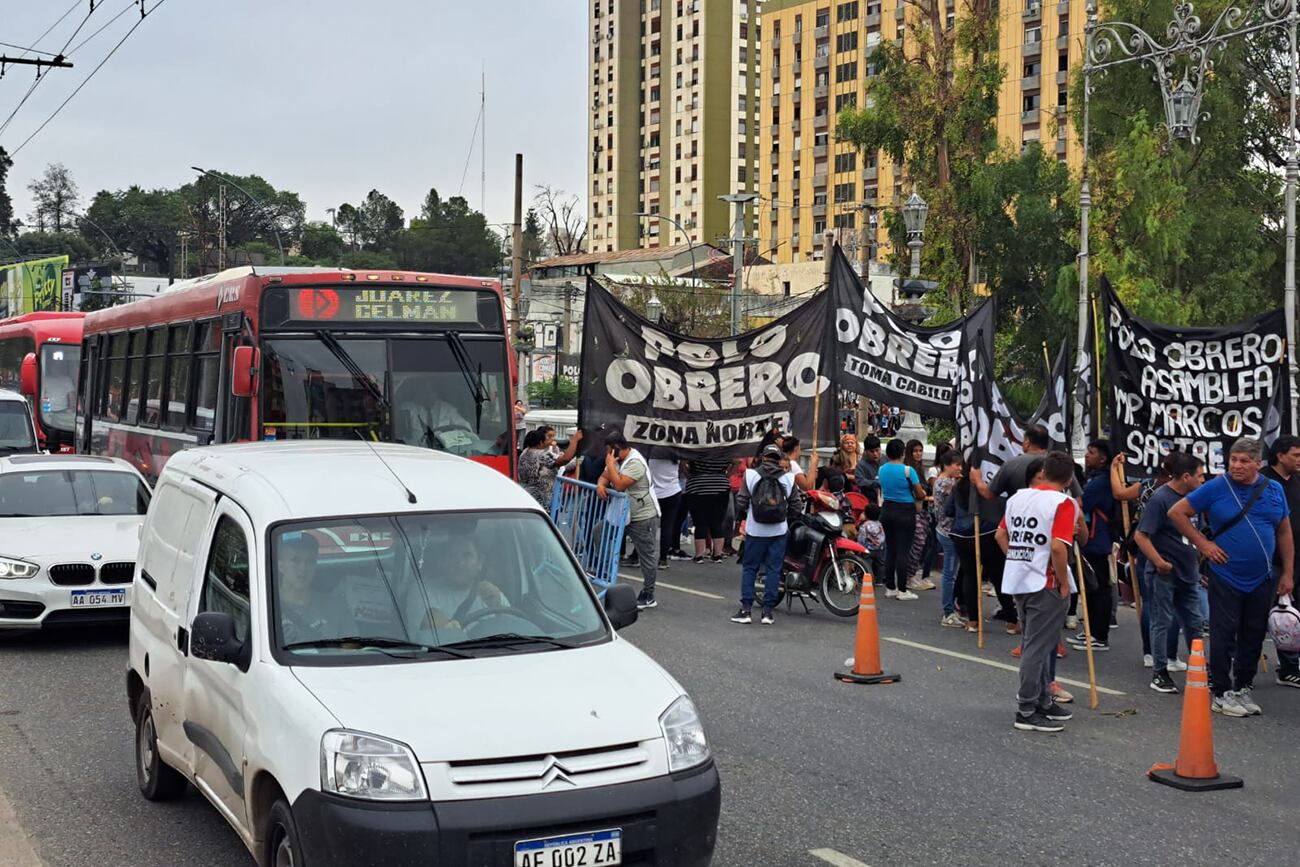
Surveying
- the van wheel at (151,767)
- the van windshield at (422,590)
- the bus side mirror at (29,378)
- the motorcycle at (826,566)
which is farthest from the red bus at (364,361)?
the bus side mirror at (29,378)

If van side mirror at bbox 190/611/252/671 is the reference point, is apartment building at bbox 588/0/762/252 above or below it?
above

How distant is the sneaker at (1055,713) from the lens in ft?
30.6

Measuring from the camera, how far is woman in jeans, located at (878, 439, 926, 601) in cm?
1526

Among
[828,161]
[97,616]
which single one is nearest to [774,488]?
[97,616]

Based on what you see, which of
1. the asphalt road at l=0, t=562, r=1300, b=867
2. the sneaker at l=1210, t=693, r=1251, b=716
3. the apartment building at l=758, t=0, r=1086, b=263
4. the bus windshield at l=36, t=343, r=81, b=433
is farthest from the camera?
the apartment building at l=758, t=0, r=1086, b=263

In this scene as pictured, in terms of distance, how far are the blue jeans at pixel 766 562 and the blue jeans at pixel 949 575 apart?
158cm

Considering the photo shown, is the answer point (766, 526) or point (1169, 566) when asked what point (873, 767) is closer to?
point (1169, 566)

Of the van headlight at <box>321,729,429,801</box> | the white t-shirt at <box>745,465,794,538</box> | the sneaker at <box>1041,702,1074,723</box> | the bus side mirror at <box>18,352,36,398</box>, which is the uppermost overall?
the bus side mirror at <box>18,352,36,398</box>

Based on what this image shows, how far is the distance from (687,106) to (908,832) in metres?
126

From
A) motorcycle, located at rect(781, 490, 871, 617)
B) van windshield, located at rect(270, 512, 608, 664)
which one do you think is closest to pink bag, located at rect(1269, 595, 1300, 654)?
motorcycle, located at rect(781, 490, 871, 617)

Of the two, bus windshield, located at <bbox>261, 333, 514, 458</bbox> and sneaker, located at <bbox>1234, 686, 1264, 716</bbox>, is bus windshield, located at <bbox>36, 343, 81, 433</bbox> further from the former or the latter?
sneaker, located at <bbox>1234, 686, 1264, 716</bbox>

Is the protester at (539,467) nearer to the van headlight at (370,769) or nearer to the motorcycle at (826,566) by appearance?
the motorcycle at (826,566)

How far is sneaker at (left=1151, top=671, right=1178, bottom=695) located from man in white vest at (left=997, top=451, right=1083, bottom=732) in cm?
151

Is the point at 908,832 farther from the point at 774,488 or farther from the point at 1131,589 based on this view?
the point at 1131,589
